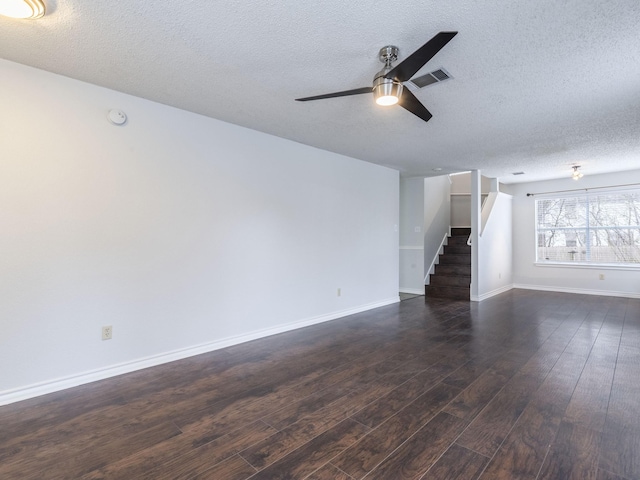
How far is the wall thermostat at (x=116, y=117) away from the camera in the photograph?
2.62 meters

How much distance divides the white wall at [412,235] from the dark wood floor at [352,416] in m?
3.12

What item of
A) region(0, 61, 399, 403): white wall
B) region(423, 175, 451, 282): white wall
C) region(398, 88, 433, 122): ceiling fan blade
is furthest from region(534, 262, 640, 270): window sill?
region(398, 88, 433, 122): ceiling fan blade

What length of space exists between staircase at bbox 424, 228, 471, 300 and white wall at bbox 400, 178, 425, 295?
30 centimetres

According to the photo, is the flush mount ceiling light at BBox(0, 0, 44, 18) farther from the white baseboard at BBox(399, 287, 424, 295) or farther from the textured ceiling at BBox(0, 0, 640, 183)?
the white baseboard at BBox(399, 287, 424, 295)

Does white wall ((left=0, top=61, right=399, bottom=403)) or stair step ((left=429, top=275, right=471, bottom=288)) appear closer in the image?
white wall ((left=0, top=61, right=399, bottom=403))

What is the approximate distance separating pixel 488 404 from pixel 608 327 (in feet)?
10.5

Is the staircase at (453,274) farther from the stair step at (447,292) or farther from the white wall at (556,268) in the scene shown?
the white wall at (556,268)

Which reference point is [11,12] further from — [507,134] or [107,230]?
[507,134]

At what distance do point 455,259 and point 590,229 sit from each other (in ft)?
9.04

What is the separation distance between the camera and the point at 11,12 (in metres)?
1.67

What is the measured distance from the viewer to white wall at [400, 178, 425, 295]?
6480 mm

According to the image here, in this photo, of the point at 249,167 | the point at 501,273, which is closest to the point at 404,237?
the point at 501,273

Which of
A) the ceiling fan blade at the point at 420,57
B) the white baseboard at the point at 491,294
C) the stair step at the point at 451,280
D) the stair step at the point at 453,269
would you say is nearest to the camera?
the ceiling fan blade at the point at 420,57

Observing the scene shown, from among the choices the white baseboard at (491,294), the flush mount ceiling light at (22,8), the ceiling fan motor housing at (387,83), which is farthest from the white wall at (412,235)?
the flush mount ceiling light at (22,8)
